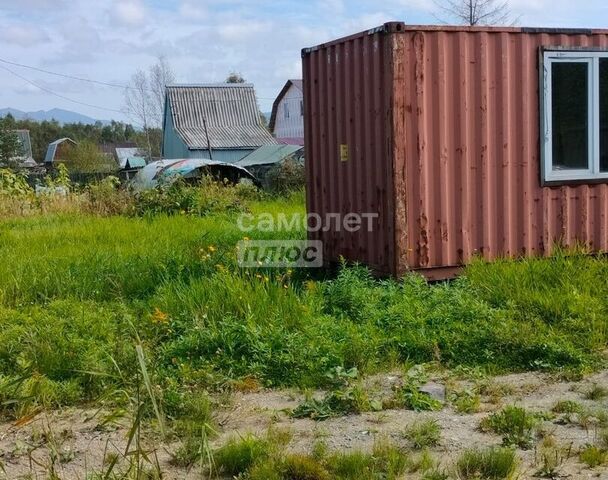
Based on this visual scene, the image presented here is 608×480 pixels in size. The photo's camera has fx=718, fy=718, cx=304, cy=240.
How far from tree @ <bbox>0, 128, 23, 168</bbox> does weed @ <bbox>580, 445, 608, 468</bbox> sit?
46254 millimetres

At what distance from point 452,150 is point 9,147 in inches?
1884

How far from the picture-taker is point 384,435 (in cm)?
429

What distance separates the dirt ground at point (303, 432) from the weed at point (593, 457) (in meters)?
0.04

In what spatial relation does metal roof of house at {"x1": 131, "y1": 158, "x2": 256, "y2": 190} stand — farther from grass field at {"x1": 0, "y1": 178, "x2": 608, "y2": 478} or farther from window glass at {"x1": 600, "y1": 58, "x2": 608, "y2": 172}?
window glass at {"x1": 600, "y1": 58, "x2": 608, "y2": 172}

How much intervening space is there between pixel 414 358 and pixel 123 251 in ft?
17.6

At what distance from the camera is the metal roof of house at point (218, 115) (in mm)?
37688

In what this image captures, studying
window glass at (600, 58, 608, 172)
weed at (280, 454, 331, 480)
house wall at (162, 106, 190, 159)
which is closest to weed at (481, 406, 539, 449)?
weed at (280, 454, 331, 480)

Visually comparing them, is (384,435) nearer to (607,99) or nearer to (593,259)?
(593,259)

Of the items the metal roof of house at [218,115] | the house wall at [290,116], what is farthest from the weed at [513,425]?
the house wall at [290,116]

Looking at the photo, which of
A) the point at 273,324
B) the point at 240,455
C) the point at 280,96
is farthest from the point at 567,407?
the point at 280,96

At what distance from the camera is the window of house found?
25.7 ft

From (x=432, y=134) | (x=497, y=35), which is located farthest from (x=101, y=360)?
(x=497, y=35)

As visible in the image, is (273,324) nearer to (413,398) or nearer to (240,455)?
(413,398)

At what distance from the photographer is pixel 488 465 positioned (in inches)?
150
